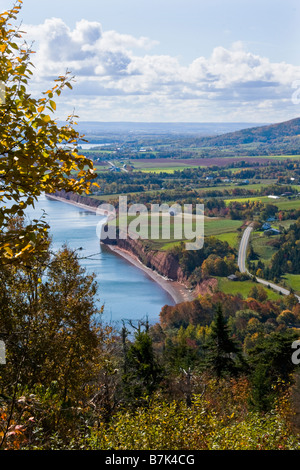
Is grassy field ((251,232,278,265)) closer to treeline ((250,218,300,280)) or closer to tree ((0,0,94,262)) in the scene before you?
treeline ((250,218,300,280))

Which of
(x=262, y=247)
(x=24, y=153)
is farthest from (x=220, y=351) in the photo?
(x=262, y=247)

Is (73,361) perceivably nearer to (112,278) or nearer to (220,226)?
(112,278)

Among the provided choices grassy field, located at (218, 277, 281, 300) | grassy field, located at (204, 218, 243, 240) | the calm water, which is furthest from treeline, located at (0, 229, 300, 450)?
grassy field, located at (204, 218, 243, 240)

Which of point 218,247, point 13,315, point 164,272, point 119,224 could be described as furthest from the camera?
point 119,224

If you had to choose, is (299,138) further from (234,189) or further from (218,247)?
(218,247)

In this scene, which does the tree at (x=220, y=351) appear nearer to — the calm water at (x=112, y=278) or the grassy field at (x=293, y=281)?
the calm water at (x=112, y=278)
